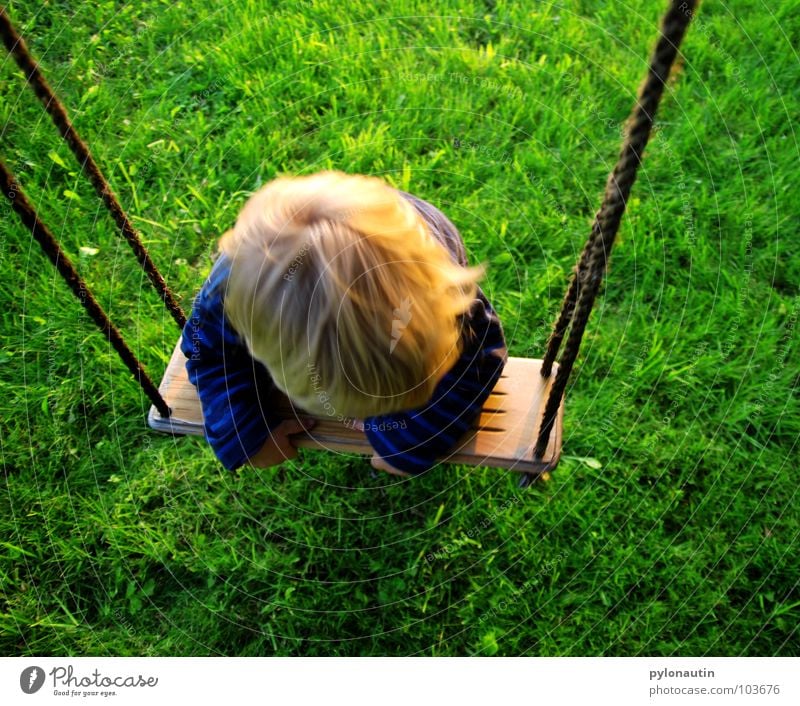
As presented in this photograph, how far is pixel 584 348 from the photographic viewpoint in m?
1.27

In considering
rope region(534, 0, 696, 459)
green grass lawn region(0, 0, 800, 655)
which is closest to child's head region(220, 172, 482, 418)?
rope region(534, 0, 696, 459)

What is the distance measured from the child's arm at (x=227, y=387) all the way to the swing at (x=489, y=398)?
42 mm

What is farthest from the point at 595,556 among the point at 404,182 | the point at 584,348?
the point at 404,182

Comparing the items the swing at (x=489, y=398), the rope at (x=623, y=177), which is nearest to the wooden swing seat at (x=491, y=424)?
Answer: the swing at (x=489, y=398)

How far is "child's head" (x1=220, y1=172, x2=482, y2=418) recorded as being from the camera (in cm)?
65

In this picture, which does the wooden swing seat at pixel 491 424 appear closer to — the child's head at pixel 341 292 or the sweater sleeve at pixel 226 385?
the sweater sleeve at pixel 226 385

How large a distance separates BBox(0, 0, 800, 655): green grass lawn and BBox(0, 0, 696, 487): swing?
0.21m

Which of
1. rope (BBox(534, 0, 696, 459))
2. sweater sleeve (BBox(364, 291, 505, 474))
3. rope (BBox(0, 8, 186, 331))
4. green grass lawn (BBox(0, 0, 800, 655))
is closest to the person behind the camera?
rope (BBox(534, 0, 696, 459))

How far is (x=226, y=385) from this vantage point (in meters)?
0.92

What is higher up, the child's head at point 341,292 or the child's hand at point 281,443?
the child's head at point 341,292

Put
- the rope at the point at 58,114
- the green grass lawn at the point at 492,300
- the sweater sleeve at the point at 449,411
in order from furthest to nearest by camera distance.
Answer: the green grass lawn at the point at 492,300 < the sweater sleeve at the point at 449,411 < the rope at the point at 58,114

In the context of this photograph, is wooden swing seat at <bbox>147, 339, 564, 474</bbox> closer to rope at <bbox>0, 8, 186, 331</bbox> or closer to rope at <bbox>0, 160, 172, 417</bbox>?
rope at <bbox>0, 160, 172, 417</bbox>

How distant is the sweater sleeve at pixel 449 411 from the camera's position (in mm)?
884

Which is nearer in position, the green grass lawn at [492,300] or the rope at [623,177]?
the rope at [623,177]
